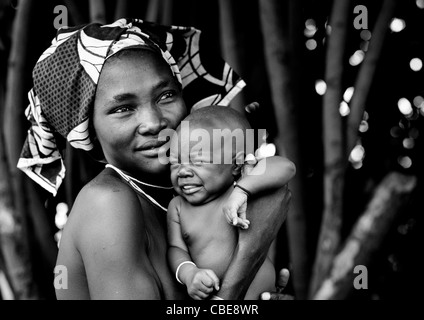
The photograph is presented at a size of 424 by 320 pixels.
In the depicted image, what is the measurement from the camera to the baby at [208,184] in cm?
154

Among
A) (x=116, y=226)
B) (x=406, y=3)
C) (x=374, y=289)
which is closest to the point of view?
(x=116, y=226)

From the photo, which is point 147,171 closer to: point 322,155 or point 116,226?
point 116,226

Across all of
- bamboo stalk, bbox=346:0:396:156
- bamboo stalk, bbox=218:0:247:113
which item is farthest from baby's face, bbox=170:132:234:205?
bamboo stalk, bbox=346:0:396:156

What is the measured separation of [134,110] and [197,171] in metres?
0.25

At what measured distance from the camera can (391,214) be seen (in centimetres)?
298

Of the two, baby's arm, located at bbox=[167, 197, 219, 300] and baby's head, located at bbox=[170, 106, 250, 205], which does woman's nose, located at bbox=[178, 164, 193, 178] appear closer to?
baby's head, located at bbox=[170, 106, 250, 205]

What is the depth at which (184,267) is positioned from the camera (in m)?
1.51

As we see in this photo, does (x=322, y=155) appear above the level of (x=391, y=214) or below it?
above

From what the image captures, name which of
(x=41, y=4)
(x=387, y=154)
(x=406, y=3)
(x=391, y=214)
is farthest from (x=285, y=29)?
(x=41, y=4)

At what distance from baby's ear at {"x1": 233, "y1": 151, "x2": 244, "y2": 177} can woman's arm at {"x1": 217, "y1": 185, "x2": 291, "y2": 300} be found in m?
0.09

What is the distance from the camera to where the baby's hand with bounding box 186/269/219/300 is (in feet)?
4.76

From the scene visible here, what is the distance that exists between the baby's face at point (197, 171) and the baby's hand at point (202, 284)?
0.20m

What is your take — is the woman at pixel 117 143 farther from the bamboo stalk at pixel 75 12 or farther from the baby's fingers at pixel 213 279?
the bamboo stalk at pixel 75 12
